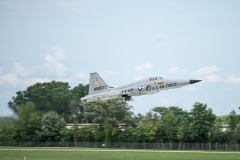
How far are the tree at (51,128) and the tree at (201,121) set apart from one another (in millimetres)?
26539

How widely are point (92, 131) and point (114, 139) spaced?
5.87m

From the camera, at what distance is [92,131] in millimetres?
116250

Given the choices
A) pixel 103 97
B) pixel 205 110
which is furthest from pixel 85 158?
pixel 205 110

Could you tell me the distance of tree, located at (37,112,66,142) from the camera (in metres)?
111

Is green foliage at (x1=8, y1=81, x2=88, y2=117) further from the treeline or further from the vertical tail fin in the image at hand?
the vertical tail fin

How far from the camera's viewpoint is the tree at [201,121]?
10456cm

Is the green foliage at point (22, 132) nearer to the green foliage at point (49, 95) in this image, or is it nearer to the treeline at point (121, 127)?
the treeline at point (121, 127)

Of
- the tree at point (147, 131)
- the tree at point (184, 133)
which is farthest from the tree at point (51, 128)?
the tree at point (184, 133)

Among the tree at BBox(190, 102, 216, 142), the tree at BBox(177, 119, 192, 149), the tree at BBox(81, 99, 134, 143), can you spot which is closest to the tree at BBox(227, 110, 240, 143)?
the tree at BBox(190, 102, 216, 142)

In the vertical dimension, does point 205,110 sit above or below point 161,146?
above

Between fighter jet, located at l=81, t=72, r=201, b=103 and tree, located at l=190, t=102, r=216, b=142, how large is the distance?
39556mm

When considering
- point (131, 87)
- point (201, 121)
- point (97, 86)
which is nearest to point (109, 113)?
point (201, 121)

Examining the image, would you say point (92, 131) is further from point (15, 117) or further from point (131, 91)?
point (131, 91)

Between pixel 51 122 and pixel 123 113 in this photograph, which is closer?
pixel 51 122
